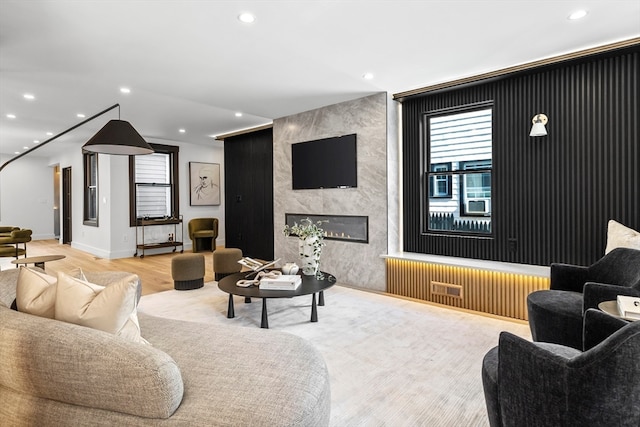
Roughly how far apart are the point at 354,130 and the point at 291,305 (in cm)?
245

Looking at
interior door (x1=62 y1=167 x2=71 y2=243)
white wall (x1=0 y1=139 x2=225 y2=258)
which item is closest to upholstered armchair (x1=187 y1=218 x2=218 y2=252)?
white wall (x1=0 y1=139 x2=225 y2=258)

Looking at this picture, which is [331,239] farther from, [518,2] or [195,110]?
[518,2]

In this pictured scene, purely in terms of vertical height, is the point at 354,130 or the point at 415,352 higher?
the point at 354,130

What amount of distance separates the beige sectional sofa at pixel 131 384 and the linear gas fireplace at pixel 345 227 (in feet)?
11.1

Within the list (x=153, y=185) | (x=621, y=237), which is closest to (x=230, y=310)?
(x=621, y=237)

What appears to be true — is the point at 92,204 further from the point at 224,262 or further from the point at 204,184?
the point at 224,262

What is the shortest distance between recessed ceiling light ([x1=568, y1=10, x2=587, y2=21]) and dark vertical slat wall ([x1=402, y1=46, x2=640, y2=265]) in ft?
2.70

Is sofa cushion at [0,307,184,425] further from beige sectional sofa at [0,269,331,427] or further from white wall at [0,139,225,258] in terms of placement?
white wall at [0,139,225,258]

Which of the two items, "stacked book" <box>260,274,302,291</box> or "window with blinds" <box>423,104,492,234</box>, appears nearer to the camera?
"stacked book" <box>260,274,302,291</box>

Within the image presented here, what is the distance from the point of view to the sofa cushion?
1148mm

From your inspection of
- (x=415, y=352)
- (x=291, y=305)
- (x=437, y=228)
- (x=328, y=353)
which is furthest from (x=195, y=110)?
(x=415, y=352)

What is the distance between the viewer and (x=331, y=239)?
5.21m

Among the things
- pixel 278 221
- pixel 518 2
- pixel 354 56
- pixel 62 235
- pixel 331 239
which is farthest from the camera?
pixel 62 235

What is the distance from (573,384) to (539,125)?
3064 millimetres
